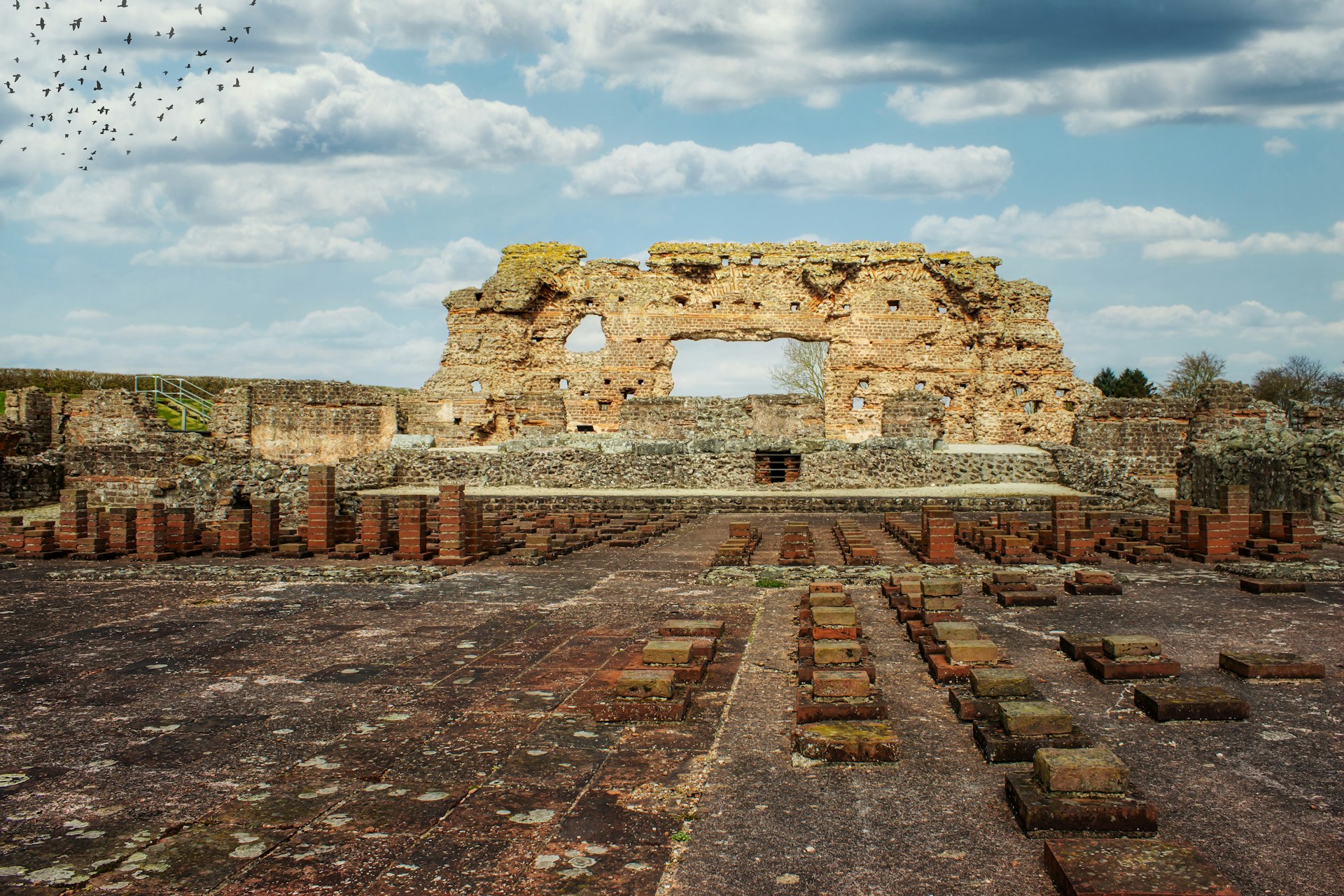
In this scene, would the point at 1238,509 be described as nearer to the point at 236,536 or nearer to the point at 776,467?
the point at 236,536

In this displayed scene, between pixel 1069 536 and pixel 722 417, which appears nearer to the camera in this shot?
pixel 1069 536

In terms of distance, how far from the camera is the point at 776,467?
69.4 ft

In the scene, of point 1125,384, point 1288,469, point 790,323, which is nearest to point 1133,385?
point 1125,384

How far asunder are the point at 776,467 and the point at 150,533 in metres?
13.4

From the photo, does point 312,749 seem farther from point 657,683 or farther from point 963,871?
point 963,871

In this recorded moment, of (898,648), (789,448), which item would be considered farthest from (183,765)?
(789,448)

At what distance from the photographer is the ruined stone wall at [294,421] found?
24.2 meters

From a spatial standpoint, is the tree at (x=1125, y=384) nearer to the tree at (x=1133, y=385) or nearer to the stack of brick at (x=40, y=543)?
the tree at (x=1133, y=385)

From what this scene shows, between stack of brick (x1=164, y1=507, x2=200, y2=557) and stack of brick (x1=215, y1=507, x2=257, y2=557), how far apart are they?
329 millimetres

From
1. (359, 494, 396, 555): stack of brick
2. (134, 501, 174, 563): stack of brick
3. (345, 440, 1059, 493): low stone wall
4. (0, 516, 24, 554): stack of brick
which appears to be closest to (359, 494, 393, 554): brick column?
(359, 494, 396, 555): stack of brick

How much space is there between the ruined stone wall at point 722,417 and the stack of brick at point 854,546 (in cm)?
957

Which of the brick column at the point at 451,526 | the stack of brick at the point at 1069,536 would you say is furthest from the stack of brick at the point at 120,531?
the stack of brick at the point at 1069,536

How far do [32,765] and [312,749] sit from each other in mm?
1033

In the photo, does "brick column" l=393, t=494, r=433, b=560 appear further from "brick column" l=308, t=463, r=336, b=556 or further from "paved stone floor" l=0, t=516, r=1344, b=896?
"paved stone floor" l=0, t=516, r=1344, b=896
